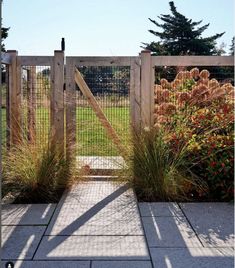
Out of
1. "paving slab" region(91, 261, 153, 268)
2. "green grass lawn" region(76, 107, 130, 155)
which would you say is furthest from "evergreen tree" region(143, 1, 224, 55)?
"paving slab" region(91, 261, 153, 268)

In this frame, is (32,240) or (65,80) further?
(65,80)

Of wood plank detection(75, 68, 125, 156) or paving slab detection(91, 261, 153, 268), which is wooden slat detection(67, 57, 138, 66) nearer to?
wood plank detection(75, 68, 125, 156)

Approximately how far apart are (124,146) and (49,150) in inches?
37.1

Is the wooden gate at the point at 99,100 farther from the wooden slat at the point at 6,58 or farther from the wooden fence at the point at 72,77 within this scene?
the wooden slat at the point at 6,58

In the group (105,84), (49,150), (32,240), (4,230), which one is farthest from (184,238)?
(105,84)

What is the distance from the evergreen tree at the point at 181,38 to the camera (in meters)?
23.7

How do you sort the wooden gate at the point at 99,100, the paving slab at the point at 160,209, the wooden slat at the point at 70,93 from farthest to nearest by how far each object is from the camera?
the wooden slat at the point at 70,93 → the wooden gate at the point at 99,100 → the paving slab at the point at 160,209

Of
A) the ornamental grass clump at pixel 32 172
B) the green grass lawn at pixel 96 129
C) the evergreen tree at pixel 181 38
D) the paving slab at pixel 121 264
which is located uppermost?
the evergreen tree at pixel 181 38

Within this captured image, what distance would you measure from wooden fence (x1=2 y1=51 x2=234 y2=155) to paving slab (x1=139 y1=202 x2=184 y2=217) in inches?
53.0

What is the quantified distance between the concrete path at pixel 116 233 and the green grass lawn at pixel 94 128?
78cm

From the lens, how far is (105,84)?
5578 millimetres

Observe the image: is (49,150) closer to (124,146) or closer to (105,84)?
(124,146)

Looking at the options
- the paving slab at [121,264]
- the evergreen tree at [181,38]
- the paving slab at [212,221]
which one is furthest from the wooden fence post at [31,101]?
the evergreen tree at [181,38]

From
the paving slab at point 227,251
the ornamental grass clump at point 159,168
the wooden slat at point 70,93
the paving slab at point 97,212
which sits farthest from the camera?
the wooden slat at point 70,93
